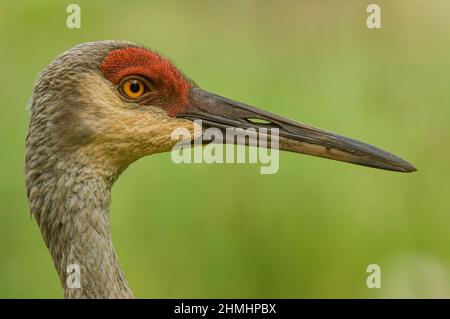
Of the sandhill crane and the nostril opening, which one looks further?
the nostril opening

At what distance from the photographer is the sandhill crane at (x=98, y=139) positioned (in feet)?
13.7

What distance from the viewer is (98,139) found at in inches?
166

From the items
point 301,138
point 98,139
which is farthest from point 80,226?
point 301,138

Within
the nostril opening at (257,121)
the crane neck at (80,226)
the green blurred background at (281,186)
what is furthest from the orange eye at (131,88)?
the green blurred background at (281,186)

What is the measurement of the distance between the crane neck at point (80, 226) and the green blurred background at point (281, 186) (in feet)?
7.40

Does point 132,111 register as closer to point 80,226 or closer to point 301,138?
point 80,226

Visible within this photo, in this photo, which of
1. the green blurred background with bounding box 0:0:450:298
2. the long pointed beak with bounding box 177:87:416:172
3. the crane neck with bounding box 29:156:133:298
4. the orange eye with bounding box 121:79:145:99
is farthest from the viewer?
the green blurred background with bounding box 0:0:450:298

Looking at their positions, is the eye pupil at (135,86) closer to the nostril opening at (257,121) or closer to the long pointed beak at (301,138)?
the long pointed beak at (301,138)

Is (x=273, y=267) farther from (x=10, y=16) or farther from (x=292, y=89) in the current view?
(x=10, y=16)

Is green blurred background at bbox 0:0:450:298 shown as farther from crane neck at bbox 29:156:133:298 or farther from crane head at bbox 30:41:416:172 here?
crane neck at bbox 29:156:133:298

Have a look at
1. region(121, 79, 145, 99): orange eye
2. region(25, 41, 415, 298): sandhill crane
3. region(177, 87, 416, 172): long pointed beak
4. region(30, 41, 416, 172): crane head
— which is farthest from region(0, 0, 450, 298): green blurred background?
region(121, 79, 145, 99): orange eye

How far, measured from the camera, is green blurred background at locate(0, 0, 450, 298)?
6.59m

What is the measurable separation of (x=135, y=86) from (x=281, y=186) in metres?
3.02
